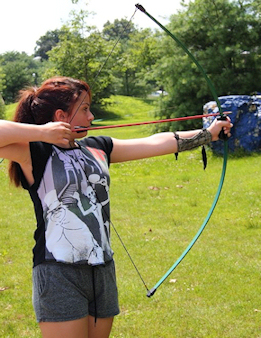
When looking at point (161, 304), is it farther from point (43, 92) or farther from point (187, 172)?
point (187, 172)

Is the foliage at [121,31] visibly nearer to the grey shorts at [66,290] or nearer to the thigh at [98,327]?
the grey shorts at [66,290]

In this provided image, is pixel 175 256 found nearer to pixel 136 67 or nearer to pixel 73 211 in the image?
pixel 73 211

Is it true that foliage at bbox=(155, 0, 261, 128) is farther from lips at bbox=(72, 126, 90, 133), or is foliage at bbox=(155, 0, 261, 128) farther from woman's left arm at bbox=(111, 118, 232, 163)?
lips at bbox=(72, 126, 90, 133)

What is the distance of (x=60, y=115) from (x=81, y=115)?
0.29 ft

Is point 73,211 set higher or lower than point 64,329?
higher

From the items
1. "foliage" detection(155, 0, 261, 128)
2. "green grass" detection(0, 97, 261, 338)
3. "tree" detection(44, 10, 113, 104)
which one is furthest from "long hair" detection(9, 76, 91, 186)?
"tree" detection(44, 10, 113, 104)

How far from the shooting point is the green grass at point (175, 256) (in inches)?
146

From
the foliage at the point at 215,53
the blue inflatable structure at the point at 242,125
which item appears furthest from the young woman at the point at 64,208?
the foliage at the point at 215,53

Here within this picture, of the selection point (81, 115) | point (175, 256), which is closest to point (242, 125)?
point (175, 256)

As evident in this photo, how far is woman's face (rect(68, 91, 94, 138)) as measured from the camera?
2197 millimetres

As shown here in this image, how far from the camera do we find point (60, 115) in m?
2.20

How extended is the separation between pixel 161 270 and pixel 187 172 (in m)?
4.46

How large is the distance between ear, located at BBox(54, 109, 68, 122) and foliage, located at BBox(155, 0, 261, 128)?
10835 millimetres

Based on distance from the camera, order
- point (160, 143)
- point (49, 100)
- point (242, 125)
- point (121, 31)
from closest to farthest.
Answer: point (49, 100) → point (160, 143) → point (121, 31) → point (242, 125)
